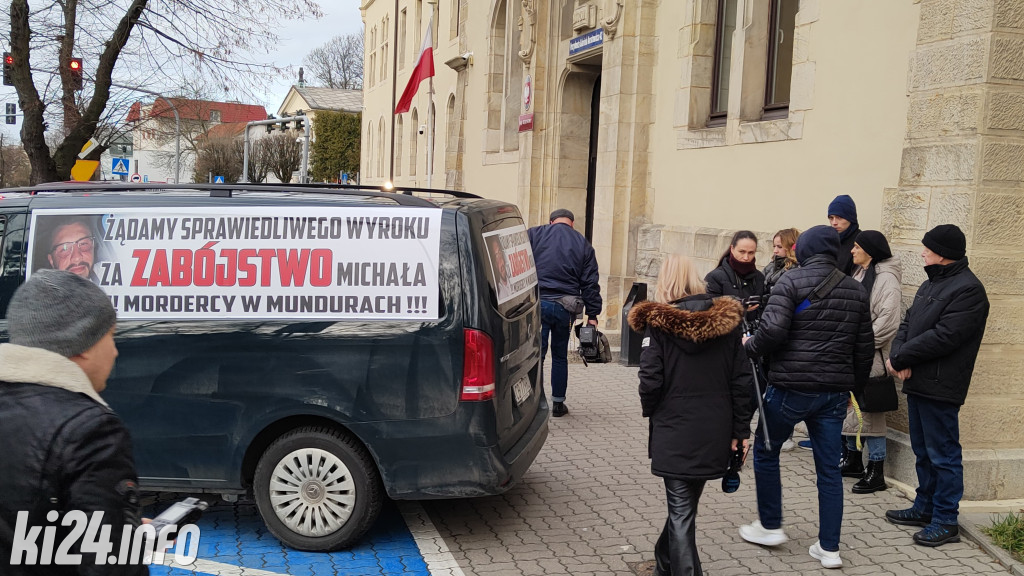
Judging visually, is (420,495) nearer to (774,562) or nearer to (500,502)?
(500,502)

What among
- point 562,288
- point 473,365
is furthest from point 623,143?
point 473,365

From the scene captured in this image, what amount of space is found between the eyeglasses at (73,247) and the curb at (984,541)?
200 inches

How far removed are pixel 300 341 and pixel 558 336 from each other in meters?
3.60

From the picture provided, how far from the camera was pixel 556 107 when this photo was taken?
602 inches

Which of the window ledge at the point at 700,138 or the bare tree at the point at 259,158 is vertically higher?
the bare tree at the point at 259,158

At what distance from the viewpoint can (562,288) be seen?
789 cm

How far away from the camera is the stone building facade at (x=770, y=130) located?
5.77 meters

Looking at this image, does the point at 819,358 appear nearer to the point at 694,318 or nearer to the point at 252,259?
the point at 694,318

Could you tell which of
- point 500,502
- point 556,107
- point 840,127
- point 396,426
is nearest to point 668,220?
point 840,127

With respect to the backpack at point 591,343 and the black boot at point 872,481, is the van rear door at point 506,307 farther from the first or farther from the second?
the black boot at point 872,481

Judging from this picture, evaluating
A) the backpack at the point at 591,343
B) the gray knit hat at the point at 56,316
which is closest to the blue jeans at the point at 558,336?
the backpack at the point at 591,343

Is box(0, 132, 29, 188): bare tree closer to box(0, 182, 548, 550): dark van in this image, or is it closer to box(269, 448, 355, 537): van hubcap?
box(0, 182, 548, 550): dark van

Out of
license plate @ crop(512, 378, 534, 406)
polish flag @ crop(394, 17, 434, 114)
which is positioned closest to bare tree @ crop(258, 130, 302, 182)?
polish flag @ crop(394, 17, 434, 114)

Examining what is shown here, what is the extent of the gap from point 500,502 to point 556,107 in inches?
414
